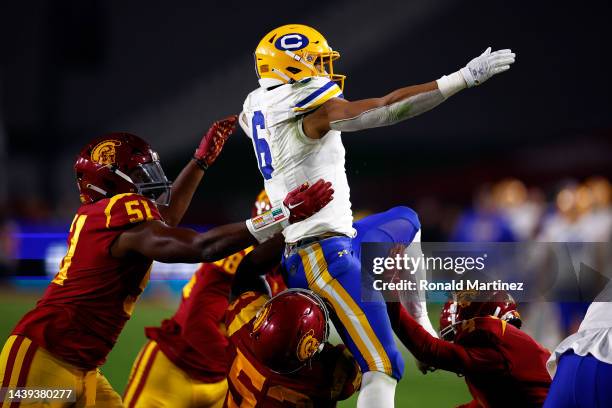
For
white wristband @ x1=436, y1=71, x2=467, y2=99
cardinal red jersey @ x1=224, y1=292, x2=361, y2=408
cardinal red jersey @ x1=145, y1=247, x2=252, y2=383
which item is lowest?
cardinal red jersey @ x1=145, y1=247, x2=252, y2=383

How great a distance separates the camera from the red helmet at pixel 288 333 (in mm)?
3760

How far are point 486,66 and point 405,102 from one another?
15.2 inches

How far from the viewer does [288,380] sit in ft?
12.6

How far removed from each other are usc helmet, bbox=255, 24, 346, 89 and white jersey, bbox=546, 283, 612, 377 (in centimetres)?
182

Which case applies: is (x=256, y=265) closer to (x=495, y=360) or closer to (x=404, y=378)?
(x=495, y=360)

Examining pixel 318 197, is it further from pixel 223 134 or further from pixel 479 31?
pixel 479 31

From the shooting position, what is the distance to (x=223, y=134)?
5.23 m

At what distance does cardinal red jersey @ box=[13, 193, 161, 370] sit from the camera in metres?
3.97

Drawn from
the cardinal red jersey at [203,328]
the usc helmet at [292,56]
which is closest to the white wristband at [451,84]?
the usc helmet at [292,56]

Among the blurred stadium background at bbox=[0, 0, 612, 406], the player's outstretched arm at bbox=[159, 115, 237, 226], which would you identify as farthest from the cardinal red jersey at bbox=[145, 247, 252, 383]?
the blurred stadium background at bbox=[0, 0, 612, 406]

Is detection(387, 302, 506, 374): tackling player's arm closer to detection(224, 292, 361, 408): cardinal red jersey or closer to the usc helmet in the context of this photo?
detection(224, 292, 361, 408): cardinal red jersey

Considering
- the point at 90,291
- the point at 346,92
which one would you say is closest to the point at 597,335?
the point at 90,291

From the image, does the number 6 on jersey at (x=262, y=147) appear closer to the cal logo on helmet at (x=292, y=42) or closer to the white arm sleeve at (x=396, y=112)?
the cal logo on helmet at (x=292, y=42)

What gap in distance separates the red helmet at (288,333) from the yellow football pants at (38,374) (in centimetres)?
84
